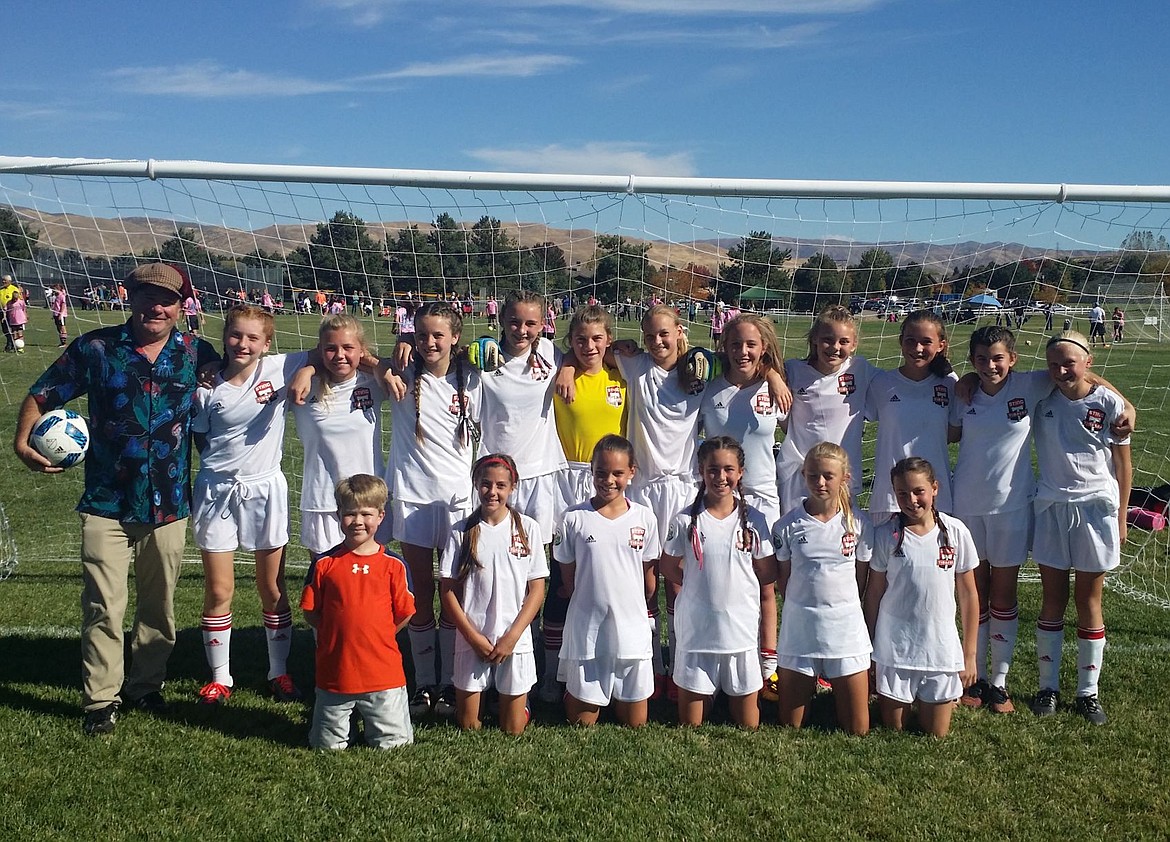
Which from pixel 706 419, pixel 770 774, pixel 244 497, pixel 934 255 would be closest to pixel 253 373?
pixel 244 497

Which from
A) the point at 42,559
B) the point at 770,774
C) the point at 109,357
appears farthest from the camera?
the point at 42,559

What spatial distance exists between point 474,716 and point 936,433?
99.5 inches

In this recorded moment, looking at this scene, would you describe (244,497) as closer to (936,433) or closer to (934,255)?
(936,433)

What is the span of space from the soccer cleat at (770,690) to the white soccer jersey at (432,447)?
1.70 m

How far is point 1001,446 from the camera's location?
13.9 ft

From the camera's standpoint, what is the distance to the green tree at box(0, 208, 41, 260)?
539 cm

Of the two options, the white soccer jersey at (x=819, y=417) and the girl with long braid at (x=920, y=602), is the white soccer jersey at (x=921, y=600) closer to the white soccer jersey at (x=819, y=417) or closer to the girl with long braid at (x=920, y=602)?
the girl with long braid at (x=920, y=602)

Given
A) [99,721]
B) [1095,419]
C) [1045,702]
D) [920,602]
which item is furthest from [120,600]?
[1095,419]

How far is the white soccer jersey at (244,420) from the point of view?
418cm

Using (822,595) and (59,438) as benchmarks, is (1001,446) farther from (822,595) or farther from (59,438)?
(59,438)

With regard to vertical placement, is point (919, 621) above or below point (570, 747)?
above

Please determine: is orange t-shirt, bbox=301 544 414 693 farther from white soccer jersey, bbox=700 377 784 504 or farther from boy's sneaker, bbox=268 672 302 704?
white soccer jersey, bbox=700 377 784 504

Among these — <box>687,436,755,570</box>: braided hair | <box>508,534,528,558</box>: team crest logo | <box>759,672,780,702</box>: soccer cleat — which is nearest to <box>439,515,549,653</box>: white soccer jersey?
<box>508,534,528,558</box>: team crest logo

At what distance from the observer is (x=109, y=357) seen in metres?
3.90
